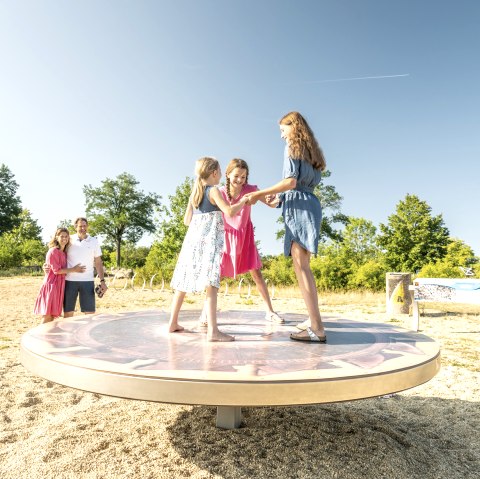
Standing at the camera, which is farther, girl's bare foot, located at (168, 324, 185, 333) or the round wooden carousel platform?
girl's bare foot, located at (168, 324, 185, 333)

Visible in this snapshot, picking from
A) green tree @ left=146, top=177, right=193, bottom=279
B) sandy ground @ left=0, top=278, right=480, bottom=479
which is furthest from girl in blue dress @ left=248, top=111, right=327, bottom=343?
green tree @ left=146, top=177, right=193, bottom=279

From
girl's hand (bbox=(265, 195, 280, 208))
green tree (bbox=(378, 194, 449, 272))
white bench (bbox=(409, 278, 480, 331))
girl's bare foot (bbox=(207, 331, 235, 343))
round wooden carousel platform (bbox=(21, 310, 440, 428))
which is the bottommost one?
round wooden carousel platform (bbox=(21, 310, 440, 428))

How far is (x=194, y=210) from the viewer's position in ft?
10.1

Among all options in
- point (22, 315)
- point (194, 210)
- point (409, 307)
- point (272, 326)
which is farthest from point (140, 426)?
point (409, 307)

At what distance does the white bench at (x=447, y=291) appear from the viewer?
25.8 feet

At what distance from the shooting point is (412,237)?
32.0m

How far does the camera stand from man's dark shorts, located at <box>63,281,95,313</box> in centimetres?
506

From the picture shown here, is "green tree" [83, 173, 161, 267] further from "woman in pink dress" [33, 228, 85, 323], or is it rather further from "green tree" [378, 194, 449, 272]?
"woman in pink dress" [33, 228, 85, 323]

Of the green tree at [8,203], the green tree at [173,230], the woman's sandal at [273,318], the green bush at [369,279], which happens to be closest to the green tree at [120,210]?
the green tree at [8,203]

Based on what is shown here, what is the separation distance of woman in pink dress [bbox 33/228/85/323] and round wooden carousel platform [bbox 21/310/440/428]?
5.30 feet

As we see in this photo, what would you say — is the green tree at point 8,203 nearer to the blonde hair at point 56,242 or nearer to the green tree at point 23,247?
the green tree at point 23,247

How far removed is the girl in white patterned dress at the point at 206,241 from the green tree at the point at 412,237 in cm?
3067

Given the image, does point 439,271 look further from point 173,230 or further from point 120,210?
point 120,210

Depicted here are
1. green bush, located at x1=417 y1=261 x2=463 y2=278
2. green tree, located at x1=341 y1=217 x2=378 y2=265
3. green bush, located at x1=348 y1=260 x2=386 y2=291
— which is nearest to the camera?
green bush, located at x1=417 y1=261 x2=463 y2=278
